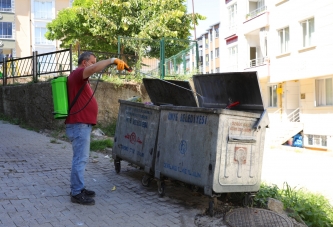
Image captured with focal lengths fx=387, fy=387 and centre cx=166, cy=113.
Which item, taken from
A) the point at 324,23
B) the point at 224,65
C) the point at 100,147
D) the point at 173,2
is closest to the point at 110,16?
the point at 173,2

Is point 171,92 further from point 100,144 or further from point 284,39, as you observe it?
point 284,39

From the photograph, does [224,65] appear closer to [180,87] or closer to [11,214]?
[180,87]

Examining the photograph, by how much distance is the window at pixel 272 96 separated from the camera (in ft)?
75.9

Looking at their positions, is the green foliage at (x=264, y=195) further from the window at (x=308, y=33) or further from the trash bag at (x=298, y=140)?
the window at (x=308, y=33)

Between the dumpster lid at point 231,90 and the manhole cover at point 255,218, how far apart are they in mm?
1273

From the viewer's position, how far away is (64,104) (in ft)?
15.8

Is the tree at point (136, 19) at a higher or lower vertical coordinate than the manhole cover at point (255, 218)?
higher

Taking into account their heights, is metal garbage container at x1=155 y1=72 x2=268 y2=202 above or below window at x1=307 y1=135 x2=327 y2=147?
above

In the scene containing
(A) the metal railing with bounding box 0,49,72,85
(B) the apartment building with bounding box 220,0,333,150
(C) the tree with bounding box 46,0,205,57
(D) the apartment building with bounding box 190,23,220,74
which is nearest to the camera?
(A) the metal railing with bounding box 0,49,72,85

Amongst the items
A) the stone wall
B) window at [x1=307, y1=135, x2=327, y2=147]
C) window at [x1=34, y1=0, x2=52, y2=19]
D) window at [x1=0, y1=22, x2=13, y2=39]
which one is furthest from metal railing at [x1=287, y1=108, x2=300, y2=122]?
window at [x1=34, y1=0, x2=52, y2=19]

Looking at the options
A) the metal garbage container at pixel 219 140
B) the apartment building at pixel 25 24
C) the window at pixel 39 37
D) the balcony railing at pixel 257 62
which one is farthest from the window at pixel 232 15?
the window at pixel 39 37

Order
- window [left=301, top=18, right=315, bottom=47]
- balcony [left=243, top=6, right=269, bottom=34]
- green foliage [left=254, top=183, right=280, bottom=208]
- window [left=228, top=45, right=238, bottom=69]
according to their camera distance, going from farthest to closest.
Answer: window [left=228, top=45, right=238, bottom=69]
balcony [left=243, top=6, right=269, bottom=34]
window [left=301, top=18, right=315, bottom=47]
green foliage [left=254, top=183, right=280, bottom=208]

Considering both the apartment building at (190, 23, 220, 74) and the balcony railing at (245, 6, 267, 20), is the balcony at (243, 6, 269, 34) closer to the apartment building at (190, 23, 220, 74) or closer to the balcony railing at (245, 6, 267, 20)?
the balcony railing at (245, 6, 267, 20)

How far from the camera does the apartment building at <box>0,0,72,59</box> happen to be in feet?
151
